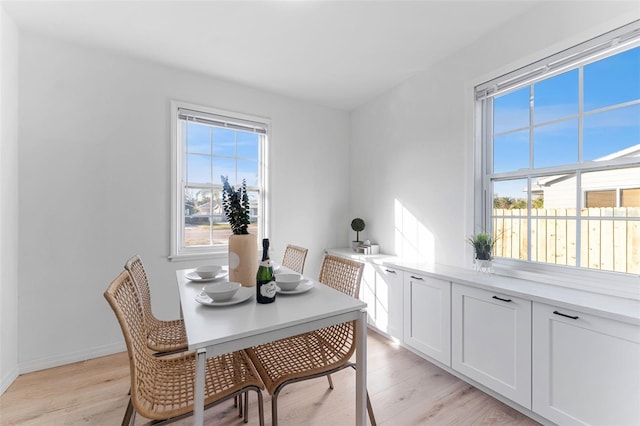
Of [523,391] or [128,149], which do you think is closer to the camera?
[523,391]

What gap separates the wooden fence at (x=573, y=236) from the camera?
1.70m

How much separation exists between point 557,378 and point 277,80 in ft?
11.3

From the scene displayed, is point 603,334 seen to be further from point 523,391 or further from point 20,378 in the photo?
point 20,378

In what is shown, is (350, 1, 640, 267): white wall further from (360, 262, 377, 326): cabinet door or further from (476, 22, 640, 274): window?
(360, 262, 377, 326): cabinet door

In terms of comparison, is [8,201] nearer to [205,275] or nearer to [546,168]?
[205,275]

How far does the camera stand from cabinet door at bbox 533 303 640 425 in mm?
1354

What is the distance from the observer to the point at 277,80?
3.15 metres

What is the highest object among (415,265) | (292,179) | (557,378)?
(292,179)

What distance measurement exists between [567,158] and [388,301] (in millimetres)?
1849

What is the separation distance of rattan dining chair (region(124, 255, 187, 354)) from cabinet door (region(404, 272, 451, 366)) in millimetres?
1845

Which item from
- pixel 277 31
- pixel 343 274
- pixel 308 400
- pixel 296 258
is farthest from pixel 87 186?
pixel 308 400

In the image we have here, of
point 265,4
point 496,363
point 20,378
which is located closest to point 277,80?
point 265,4

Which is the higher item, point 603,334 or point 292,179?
point 292,179

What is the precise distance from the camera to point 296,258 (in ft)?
8.27
